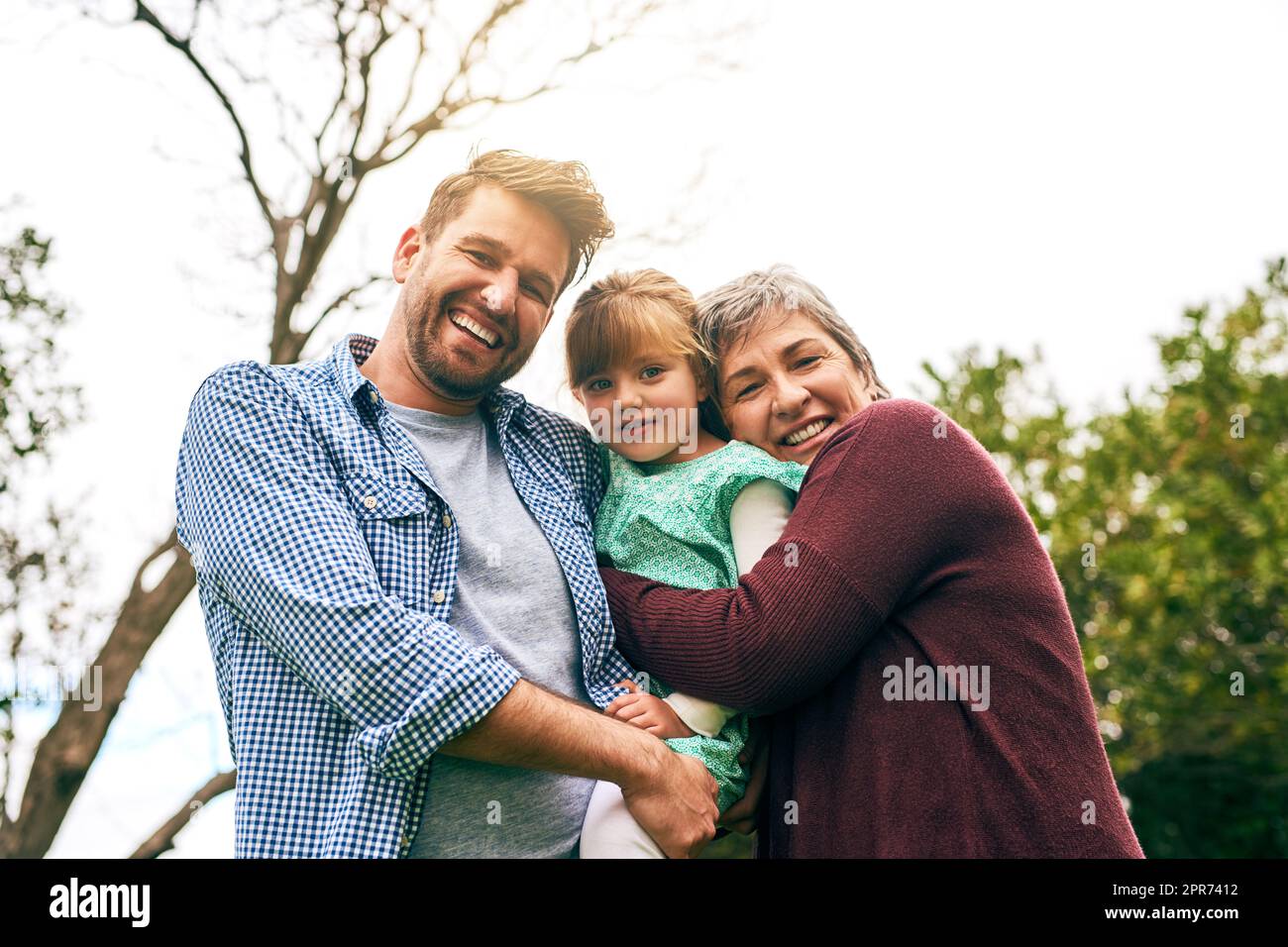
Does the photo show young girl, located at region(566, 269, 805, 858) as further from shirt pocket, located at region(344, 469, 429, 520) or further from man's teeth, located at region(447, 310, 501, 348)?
shirt pocket, located at region(344, 469, 429, 520)

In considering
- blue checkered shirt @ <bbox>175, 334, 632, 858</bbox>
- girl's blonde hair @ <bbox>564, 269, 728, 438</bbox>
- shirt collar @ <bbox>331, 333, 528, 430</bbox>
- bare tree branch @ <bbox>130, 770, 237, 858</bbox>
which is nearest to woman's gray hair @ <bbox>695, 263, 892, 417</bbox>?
girl's blonde hair @ <bbox>564, 269, 728, 438</bbox>

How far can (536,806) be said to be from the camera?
6.46ft

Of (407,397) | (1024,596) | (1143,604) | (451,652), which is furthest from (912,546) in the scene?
(1143,604)

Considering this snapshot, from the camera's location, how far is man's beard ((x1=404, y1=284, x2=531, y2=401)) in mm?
2236

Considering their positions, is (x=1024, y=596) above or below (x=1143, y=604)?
below

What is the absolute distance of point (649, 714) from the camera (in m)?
2.00

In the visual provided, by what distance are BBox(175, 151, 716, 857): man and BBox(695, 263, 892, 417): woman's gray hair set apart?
1.11 feet

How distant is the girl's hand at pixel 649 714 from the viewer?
6.52 ft

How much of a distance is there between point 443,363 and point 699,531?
610mm

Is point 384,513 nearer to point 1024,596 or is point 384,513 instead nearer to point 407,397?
point 407,397

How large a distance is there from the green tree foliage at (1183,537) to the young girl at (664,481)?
542 cm

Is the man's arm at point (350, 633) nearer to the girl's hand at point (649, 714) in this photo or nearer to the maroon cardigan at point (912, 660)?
the girl's hand at point (649, 714)

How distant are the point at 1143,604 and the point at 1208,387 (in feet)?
4.92
